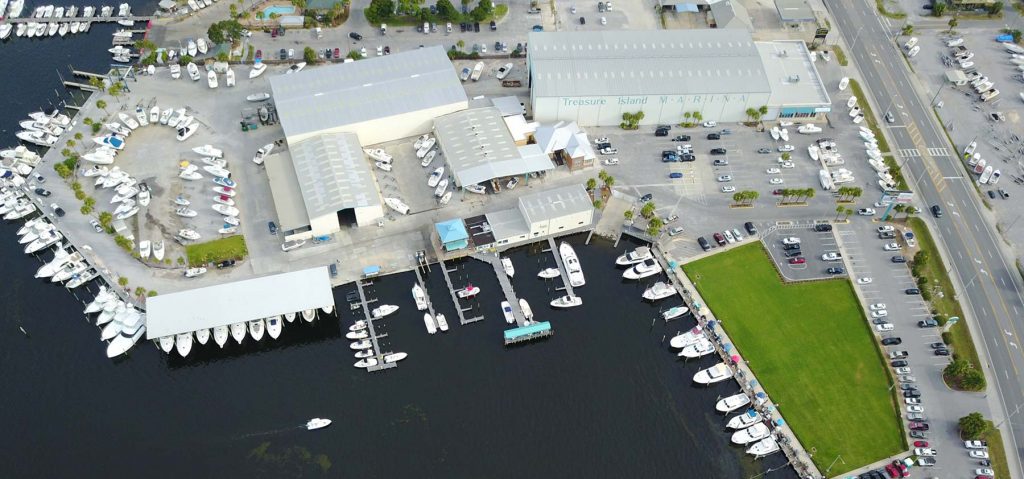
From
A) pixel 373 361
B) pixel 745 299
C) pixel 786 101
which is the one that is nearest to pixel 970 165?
pixel 786 101

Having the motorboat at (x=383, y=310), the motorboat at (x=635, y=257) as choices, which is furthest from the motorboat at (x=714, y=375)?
the motorboat at (x=383, y=310)

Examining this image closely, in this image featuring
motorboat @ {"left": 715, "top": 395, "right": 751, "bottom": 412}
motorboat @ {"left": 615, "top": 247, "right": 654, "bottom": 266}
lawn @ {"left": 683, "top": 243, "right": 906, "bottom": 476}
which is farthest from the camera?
motorboat @ {"left": 615, "top": 247, "right": 654, "bottom": 266}

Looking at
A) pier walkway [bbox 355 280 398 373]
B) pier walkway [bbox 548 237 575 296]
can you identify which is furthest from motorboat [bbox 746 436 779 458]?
pier walkway [bbox 355 280 398 373]

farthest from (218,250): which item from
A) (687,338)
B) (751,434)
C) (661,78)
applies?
(751,434)

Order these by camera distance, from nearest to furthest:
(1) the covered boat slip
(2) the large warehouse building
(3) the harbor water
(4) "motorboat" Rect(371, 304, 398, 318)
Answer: (3) the harbor water < (1) the covered boat slip < (4) "motorboat" Rect(371, 304, 398, 318) < (2) the large warehouse building

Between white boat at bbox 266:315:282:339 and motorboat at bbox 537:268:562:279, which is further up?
white boat at bbox 266:315:282:339

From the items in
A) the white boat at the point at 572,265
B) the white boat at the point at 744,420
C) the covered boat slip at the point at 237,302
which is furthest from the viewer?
the white boat at the point at 572,265

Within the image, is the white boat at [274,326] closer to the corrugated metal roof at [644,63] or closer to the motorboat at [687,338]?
the motorboat at [687,338]

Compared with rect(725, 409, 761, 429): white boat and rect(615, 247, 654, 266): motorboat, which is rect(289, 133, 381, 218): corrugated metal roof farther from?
rect(725, 409, 761, 429): white boat
